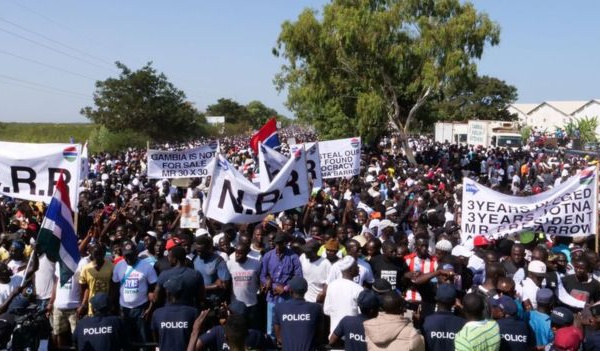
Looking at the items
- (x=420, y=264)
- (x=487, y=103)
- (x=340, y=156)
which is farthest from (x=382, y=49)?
(x=487, y=103)

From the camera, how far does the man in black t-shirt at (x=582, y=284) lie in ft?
19.7

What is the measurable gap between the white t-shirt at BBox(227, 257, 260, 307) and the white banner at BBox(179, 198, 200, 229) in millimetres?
3160

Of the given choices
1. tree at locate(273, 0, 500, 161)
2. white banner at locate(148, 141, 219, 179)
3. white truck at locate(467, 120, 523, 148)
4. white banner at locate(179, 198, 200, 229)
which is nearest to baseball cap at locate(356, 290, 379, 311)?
white banner at locate(179, 198, 200, 229)

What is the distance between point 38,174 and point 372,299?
16.4 feet

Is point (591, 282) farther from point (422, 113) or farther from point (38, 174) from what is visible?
point (422, 113)

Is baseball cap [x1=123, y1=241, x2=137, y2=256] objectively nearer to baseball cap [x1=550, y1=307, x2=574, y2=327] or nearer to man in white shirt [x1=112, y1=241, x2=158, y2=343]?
man in white shirt [x1=112, y1=241, x2=158, y2=343]

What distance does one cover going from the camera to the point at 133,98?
51.0 meters

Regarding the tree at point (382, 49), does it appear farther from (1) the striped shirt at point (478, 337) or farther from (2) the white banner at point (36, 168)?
(1) the striped shirt at point (478, 337)

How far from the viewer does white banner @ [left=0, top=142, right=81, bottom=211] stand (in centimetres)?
754

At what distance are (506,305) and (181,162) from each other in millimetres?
8654

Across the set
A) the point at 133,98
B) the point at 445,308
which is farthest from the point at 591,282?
the point at 133,98

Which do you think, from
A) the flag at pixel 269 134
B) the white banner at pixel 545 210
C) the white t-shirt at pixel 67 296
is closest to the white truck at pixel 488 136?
the flag at pixel 269 134

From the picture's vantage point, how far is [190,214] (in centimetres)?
970

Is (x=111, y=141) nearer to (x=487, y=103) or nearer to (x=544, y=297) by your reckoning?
(x=544, y=297)
